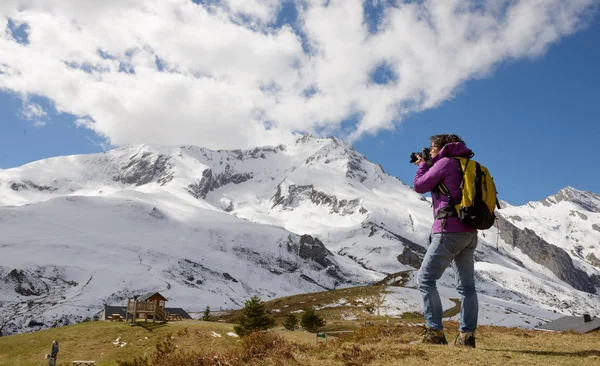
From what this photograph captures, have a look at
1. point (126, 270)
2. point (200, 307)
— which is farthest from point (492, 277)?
point (126, 270)

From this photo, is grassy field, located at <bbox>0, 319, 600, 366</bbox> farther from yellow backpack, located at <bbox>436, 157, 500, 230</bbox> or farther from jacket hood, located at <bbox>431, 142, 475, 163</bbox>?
jacket hood, located at <bbox>431, 142, 475, 163</bbox>

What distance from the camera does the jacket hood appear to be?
8.09 m

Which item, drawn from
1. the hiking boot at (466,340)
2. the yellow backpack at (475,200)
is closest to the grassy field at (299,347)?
the hiking boot at (466,340)

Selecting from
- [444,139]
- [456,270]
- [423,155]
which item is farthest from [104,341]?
[444,139]

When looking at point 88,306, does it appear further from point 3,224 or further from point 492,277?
point 492,277

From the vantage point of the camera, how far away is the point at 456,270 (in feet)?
27.0

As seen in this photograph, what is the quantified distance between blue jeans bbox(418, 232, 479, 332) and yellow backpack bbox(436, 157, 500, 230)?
0.36 metres

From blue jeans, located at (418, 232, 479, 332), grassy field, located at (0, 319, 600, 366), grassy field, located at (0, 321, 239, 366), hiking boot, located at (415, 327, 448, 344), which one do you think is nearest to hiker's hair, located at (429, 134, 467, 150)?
blue jeans, located at (418, 232, 479, 332)

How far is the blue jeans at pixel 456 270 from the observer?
306 inches

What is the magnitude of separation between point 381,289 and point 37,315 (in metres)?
74.5

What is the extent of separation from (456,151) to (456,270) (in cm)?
224

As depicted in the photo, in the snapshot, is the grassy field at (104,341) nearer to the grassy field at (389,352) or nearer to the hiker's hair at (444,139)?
the grassy field at (389,352)

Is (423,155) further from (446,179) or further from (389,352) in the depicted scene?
(389,352)

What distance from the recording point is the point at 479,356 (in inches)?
282
